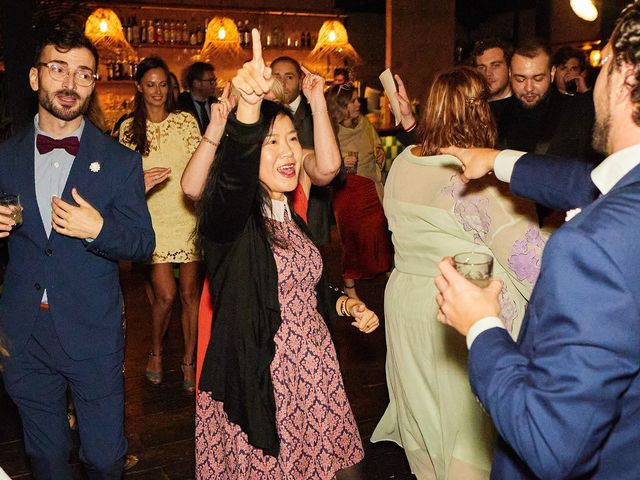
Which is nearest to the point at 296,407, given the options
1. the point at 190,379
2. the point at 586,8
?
the point at 190,379

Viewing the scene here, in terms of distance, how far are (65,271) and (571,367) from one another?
1871 millimetres

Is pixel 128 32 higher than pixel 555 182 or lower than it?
higher

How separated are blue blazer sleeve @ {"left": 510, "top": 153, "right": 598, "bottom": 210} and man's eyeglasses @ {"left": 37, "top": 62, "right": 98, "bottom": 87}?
1.56m

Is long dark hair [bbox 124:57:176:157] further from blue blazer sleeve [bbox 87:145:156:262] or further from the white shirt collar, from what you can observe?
blue blazer sleeve [bbox 87:145:156:262]

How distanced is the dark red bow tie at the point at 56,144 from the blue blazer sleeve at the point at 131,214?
0.15 m

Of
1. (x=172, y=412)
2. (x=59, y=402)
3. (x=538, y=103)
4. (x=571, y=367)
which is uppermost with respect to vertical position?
(x=538, y=103)

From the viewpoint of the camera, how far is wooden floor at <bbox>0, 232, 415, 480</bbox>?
3.45m

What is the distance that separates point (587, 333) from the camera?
1107mm

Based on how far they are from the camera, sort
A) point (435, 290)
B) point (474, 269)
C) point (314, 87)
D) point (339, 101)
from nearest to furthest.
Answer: point (474, 269) < point (314, 87) < point (435, 290) < point (339, 101)

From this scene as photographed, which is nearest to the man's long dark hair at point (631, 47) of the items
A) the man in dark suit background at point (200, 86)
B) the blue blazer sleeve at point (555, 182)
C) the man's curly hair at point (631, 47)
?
the man's curly hair at point (631, 47)

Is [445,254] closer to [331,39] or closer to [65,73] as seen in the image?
[65,73]

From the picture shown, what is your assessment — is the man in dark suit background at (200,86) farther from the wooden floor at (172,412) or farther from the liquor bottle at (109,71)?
the liquor bottle at (109,71)

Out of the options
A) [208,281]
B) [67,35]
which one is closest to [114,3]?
[67,35]

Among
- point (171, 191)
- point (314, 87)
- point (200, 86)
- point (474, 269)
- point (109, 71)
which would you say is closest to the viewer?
point (474, 269)
